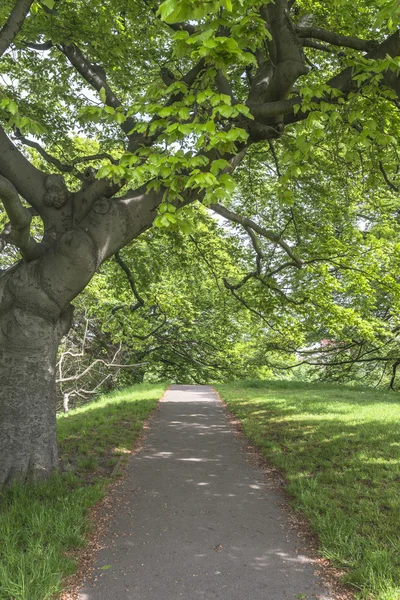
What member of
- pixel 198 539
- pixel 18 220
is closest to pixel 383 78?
pixel 18 220

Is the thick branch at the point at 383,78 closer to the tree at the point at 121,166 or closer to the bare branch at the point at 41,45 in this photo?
the tree at the point at 121,166

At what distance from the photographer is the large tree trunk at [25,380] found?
481 centimetres

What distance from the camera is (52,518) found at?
13.0 feet

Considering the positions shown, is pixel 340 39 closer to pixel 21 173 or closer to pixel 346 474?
pixel 21 173

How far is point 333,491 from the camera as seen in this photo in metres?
4.83

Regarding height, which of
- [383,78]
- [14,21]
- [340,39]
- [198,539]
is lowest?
[198,539]

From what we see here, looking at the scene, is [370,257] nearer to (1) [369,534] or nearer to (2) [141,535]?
(1) [369,534]

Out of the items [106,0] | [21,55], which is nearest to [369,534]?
[106,0]

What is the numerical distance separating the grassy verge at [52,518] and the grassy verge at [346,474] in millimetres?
2303

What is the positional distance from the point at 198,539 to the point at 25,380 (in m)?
2.68

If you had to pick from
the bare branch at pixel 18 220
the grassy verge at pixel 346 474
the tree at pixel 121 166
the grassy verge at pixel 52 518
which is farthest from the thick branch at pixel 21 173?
the grassy verge at pixel 346 474

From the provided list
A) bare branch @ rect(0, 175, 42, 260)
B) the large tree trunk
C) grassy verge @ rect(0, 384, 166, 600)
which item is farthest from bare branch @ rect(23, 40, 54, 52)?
grassy verge @ rect(0, 384, 166, 600)

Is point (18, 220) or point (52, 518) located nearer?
point (52, 518)

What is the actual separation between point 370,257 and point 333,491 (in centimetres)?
611
